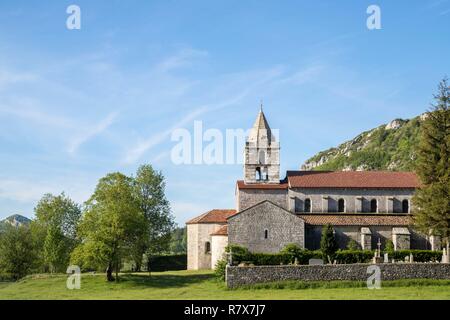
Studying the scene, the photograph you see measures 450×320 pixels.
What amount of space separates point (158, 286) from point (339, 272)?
15279 mm

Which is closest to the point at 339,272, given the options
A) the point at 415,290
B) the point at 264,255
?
the point at 415,290

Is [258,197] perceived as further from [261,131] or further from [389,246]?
[389,246]

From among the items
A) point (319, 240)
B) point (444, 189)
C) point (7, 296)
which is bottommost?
point (7, 296)

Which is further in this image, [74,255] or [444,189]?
[74,255]

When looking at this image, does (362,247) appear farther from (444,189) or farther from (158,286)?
(158,286)

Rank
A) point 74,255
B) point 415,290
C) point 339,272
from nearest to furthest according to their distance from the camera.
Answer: point 415,290 → point 339,272 → point 74,255

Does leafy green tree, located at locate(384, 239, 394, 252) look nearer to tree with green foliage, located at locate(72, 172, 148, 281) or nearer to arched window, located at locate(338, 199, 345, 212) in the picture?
arched window, located at locate(338, 199, 345, 212)

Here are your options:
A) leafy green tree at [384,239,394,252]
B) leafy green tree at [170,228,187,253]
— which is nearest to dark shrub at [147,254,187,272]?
leafy green tree at [384,239,394,252]

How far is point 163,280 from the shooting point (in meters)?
49.5

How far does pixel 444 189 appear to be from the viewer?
45250 millimetres

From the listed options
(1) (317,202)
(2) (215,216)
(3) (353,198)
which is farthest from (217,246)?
(3) (353,198)

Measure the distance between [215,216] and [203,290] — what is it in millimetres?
21538

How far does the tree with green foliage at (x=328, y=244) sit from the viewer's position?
2018 inches

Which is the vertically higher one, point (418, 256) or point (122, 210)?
point (122, 210)
